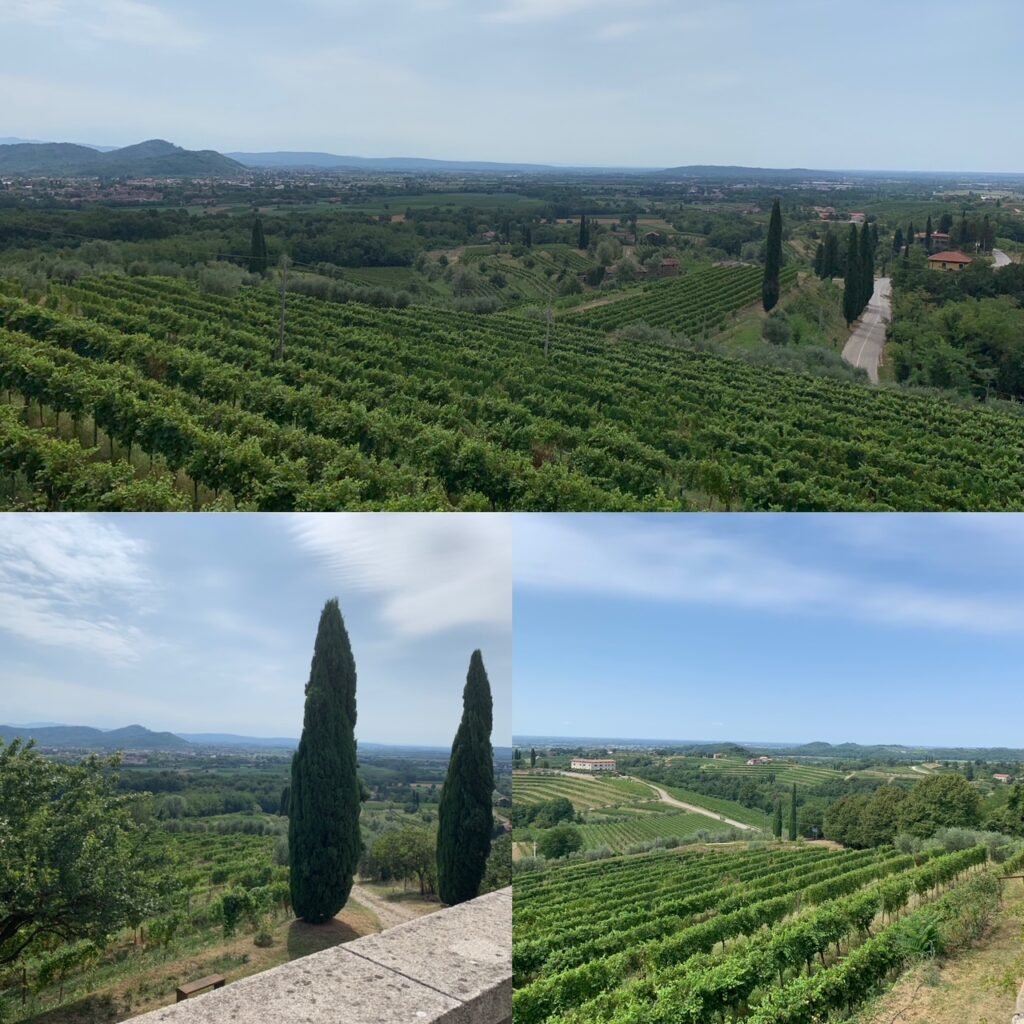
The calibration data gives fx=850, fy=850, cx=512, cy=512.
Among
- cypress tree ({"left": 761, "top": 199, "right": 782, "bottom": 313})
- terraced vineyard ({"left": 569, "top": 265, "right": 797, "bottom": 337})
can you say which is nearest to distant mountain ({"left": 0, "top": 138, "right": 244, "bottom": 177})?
terraced vineyard ({"left": 569, "top": 265, "right": 797, "bottom": 337})

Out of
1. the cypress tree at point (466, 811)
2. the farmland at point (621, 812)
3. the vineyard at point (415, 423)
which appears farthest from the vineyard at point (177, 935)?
the vineyard at point (415, 423)

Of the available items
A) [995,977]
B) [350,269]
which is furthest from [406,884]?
[350,269]

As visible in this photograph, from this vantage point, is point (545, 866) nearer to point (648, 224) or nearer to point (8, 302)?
point (8, 302)

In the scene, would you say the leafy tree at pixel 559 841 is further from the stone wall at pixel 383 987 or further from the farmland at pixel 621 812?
the stone wall at pixel 383 987

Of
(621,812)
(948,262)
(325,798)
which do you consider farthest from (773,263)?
(621,812)

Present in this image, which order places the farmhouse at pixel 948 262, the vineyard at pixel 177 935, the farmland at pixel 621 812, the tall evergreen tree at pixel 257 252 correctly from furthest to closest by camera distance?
the farmhouse at pixel 948 262 → the tall evergreen tree at pixel 257 252 → the vineyard at pixel 177 935 → the farmland at pixel 621 812

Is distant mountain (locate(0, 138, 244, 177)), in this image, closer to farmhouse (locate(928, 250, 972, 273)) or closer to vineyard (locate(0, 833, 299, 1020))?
farmhouse (locate(928, 250, 972, 273))
